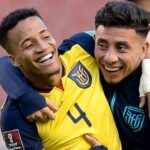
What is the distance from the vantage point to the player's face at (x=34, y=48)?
305 cm

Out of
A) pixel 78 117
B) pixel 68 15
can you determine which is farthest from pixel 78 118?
pixel 68 15

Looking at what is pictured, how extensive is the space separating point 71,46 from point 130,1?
1.31 feet

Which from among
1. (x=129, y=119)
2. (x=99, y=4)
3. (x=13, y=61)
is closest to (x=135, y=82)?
(x=129, y=119)

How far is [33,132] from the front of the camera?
3.03 metres

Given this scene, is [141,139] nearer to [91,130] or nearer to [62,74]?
[91,130]

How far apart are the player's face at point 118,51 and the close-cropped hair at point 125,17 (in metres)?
0.03

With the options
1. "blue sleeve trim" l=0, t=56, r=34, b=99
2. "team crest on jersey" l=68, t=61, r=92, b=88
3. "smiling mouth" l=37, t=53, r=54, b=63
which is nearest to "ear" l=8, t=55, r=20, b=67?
"blue sleeve trim" l=0, t=56, r=34, b=99

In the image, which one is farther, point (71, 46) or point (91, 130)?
point (71, 46)

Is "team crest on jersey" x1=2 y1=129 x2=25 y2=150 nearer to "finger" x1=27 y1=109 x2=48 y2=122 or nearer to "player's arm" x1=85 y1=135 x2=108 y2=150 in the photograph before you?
"finger" x1=27 y1=109 x2=48 y2=122

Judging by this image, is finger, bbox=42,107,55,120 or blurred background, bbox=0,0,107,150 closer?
finger, bbox=42,107,55,120

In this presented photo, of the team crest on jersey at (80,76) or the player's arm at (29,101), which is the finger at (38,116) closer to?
the player's arm at (29,101)

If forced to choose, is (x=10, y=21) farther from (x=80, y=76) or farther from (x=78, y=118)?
(x=78, y=118)

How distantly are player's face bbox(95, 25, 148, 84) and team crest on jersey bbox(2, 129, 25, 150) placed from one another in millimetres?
531

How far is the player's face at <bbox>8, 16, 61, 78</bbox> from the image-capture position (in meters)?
3.05
